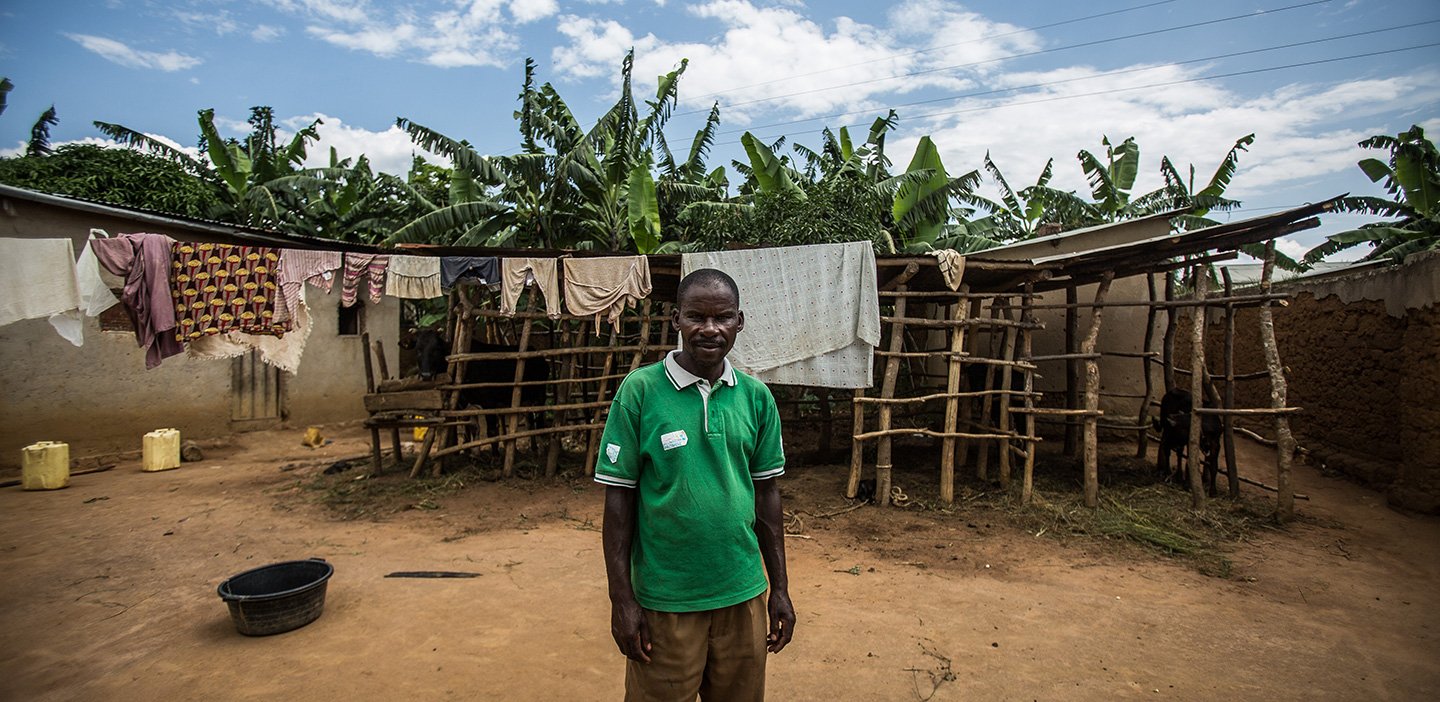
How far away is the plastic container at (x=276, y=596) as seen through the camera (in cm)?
401

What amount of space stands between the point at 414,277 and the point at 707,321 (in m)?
6.16

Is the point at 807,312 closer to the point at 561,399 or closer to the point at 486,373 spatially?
the point at 561,399

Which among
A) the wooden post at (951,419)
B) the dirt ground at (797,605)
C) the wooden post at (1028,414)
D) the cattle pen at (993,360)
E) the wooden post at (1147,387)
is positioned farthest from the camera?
the wooden post at (1147,387)

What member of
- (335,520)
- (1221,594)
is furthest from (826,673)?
(335,520)

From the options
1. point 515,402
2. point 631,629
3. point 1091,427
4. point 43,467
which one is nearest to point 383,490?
point 515,402

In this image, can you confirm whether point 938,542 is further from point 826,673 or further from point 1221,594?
point 826,673

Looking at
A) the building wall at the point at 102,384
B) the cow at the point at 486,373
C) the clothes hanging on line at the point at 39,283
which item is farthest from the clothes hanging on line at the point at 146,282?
the building wall at the point at 102,384

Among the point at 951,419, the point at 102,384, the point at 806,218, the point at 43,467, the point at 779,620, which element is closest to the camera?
the point at 779,620

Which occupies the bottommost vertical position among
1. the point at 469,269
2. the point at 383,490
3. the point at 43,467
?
the point at 383,490

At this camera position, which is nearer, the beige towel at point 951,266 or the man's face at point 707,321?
the man's face at point 707,321

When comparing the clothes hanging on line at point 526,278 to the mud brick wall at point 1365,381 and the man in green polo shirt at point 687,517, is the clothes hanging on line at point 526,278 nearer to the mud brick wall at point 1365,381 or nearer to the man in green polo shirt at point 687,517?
the man in green polo shirt at point 687,517

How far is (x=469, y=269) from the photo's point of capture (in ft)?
24.2

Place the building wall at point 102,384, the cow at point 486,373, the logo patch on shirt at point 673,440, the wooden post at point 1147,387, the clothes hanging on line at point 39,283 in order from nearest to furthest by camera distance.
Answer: the logo patch on shirt at point 673,440, the clothes hanging on line at point 39,283, the wooden post at point 1147,387, the cow at point 486,373, the building wall at point 102,384

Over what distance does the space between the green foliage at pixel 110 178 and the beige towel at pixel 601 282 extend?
816 centimetres
